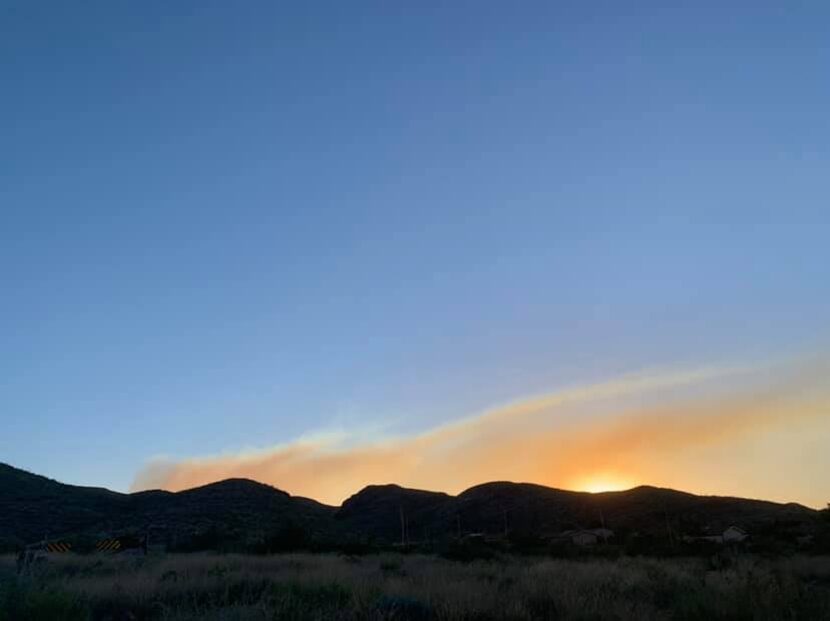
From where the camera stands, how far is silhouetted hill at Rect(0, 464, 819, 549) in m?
59.2

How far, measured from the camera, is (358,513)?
4513 inches

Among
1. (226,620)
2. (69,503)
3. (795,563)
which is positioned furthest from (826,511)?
(69,503)

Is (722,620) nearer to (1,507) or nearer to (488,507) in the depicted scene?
(1,507)

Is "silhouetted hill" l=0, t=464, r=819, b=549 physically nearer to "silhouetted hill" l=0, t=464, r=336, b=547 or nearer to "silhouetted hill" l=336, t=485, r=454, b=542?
"silhouetted hill" l=0, t=464, r=336, b=547

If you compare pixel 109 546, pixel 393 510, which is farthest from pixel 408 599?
pixel 393 510

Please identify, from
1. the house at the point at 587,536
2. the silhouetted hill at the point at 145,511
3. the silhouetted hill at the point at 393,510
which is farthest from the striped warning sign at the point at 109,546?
the silhouetted hill at the point at 393,510

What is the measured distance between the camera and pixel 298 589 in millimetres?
13008

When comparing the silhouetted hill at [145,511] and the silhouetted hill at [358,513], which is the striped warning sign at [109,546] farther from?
the silhouetted hill at [145,511]

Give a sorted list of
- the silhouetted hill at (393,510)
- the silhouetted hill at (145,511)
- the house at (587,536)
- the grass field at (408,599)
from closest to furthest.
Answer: the grass field at (408,599) → the silhouetted hill at (145,511) → the house at (587,536) → the silhouetted hill at (393,510)

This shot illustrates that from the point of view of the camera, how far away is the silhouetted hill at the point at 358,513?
5919cm

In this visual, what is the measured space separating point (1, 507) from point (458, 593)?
67.1 m

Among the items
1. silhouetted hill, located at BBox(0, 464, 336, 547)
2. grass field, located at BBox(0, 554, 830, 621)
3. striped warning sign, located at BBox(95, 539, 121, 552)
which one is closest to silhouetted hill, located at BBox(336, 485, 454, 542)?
silhouetted hill, located at BBox(0, 464, 336, 547)

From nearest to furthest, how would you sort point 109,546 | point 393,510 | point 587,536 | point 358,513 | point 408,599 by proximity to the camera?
point 408,599
point 109,546
point 587,536
point 393,510
point 358,513

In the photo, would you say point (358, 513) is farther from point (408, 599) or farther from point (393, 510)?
point (408, 599)
